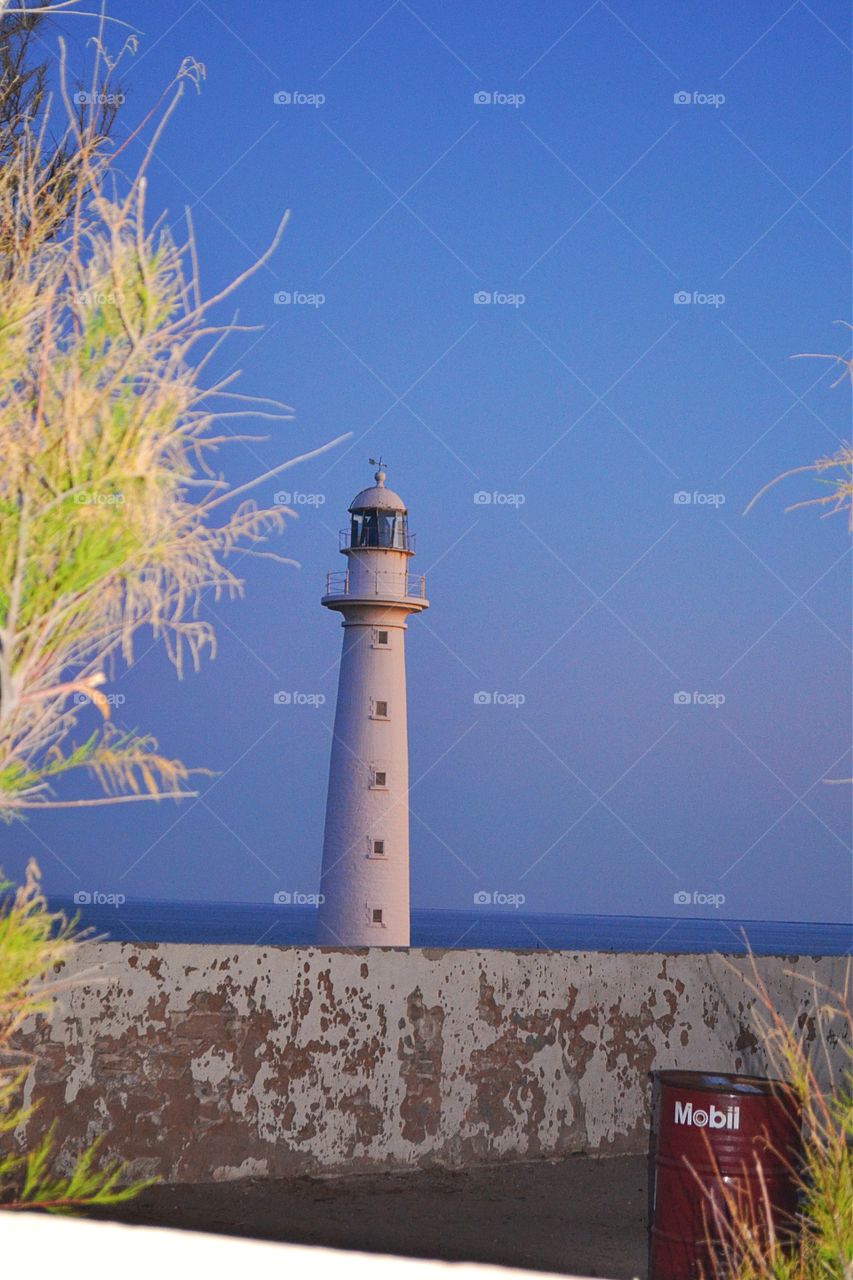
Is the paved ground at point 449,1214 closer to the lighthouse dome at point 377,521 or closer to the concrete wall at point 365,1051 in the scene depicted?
the concrete wall at point 365,1051

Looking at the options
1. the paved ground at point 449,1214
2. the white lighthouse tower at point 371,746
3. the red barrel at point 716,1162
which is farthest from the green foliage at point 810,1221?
the white lighthouse tower at point 371,746

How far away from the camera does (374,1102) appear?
20.3 ft

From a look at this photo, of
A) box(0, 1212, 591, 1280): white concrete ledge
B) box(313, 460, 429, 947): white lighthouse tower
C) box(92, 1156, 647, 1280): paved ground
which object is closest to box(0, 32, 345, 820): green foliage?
box(0, 1212, 591, 1280): white concrete ledge

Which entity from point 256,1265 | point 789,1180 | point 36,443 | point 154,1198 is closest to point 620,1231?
point 789,1180

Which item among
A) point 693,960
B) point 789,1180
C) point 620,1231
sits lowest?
point 620,1231

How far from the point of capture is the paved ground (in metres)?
5.22

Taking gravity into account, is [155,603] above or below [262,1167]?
above

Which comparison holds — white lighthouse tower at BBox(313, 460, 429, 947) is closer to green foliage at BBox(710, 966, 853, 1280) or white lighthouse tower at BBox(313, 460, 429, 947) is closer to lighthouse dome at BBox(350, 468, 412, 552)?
lighthouse dome at BBox(350, 468, 412, 552)

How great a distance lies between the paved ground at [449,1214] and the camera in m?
5.22

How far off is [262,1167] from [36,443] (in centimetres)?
407

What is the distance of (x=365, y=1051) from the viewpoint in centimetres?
620

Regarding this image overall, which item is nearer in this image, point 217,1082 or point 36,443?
point 36,443

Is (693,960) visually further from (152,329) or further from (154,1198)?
(152,329)

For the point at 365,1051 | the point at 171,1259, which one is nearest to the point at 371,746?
the point at 365,1051
